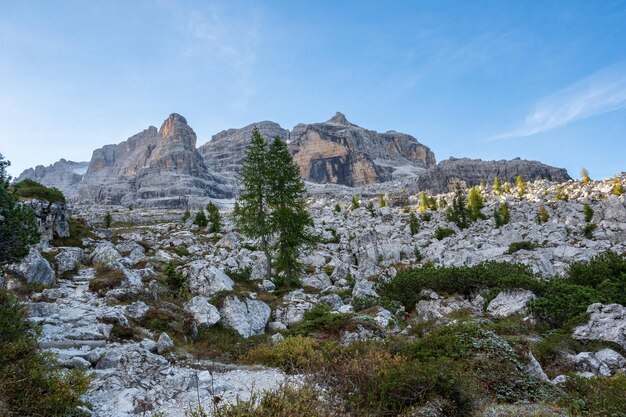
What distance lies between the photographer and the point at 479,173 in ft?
413

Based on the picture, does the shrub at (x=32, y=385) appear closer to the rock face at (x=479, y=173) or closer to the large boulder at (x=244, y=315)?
the large boulder at (x=244, y=315)

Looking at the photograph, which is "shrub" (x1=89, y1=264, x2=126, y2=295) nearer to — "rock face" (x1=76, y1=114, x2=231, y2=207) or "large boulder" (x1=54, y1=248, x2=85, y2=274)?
"large boulder" (x1=54, y1=248, x2=85, y2=274)

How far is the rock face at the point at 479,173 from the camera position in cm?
12081

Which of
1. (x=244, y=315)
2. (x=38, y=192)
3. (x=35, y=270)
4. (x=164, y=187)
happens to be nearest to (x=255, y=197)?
(x=244, y=315)

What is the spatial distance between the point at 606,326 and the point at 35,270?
21990 mm

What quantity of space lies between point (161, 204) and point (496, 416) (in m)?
173

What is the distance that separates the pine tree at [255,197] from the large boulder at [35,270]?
36.0 feet

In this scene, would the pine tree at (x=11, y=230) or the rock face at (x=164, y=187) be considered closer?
the pine tree at (x=11, y=230)

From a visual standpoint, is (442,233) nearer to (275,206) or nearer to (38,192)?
(275,206)

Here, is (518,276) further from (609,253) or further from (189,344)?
(189,344)

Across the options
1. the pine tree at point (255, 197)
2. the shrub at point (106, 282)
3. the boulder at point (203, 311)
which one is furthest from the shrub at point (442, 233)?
the shrub at point (106, 282)

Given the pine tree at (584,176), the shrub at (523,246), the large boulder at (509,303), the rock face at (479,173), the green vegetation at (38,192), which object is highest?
the rock face at (479,173)

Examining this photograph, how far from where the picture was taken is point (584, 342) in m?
10.8

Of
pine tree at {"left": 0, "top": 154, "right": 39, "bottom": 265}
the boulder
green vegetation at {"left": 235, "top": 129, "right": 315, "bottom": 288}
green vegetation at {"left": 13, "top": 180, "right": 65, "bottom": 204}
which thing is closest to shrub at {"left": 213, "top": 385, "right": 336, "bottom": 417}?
the boulder
